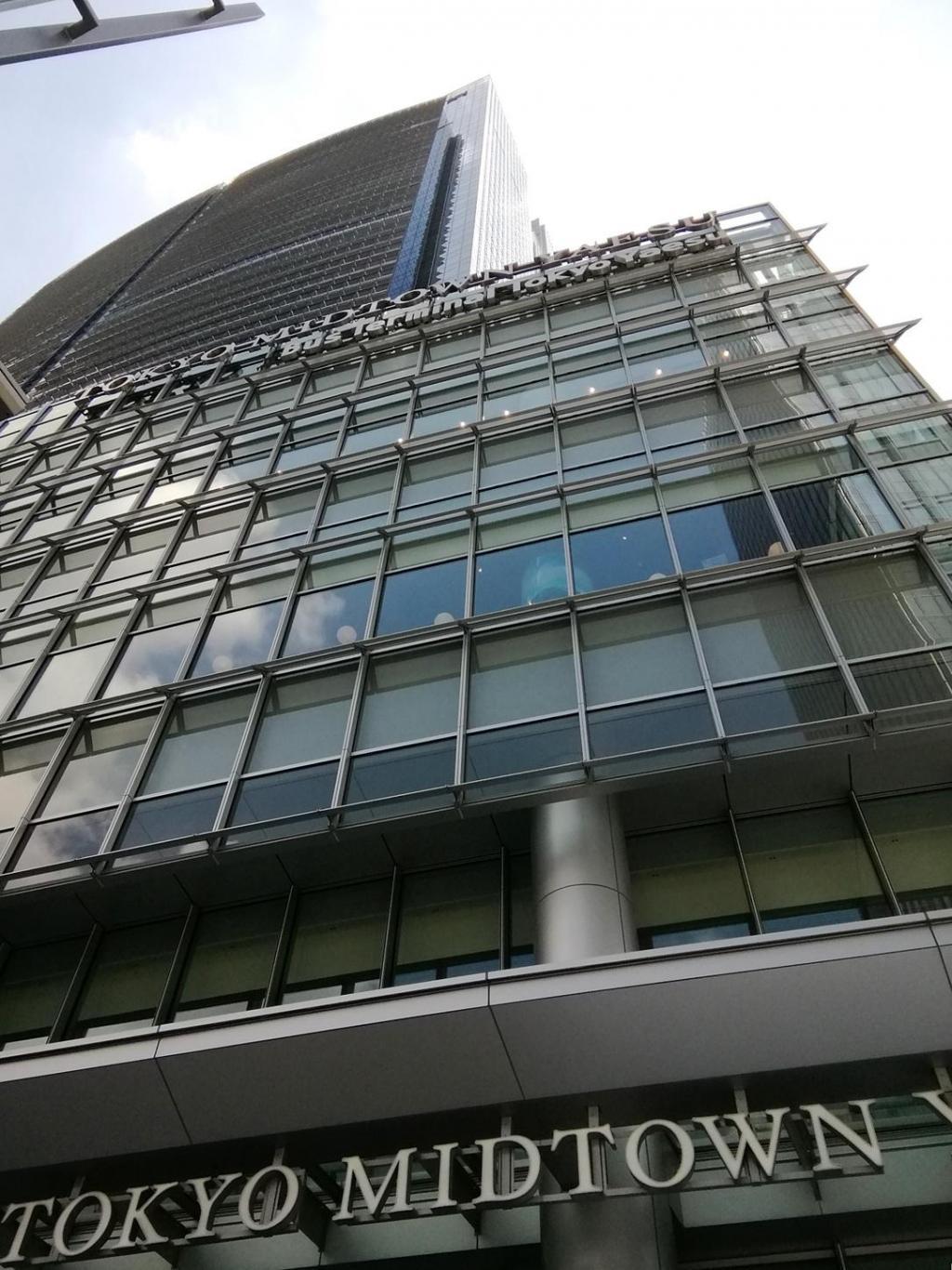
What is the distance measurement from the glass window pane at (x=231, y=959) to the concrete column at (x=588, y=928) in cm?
382

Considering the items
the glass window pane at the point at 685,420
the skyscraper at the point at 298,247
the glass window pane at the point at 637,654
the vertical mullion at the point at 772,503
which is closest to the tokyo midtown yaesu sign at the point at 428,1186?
the glass window pane at the point at 637,654

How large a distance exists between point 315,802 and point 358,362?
51.3 feet

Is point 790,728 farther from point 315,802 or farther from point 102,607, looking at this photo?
point 102,607

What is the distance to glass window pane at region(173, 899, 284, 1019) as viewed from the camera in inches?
457

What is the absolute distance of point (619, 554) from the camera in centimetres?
1449

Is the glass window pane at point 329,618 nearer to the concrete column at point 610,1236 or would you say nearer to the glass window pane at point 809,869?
the glass window pane at point 809,869

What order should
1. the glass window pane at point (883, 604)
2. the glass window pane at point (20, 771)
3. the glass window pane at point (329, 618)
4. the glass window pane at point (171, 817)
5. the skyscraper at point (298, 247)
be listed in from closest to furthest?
the glass window pane at point (883, 604) < the glass window pane at point (171, 817) < the glass window pane at point (20, 771) < the glass window pane at point (329, 618) < the skyscraper at point (298, 247)

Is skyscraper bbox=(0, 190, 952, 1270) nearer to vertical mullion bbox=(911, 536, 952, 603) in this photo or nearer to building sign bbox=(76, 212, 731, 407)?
vertical mullion bbox=(911, 536, 952, 603)

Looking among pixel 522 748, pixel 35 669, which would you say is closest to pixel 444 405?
pixel 35 669

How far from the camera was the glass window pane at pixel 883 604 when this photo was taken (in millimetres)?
11242

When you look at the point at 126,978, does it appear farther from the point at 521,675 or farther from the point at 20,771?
the point at 521,675

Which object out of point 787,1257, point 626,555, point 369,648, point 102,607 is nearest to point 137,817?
point 369,648

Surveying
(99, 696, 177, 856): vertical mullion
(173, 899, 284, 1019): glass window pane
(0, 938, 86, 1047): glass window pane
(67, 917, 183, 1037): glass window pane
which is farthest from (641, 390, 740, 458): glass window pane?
(0, 938, 86, 1047): glass window pane

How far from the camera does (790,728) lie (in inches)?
410
